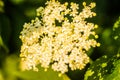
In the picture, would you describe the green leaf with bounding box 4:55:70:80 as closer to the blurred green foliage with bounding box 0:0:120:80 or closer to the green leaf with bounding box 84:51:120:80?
the blurred green foliage with bounding box 0:0:120:80

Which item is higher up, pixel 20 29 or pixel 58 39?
pixel 20 29

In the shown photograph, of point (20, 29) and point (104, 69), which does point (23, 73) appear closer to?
point (20, 29)

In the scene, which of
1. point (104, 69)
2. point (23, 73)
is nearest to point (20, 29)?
point (23, 73)

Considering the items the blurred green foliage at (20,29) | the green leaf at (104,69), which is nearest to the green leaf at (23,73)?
the blurred green foliage at (20,29)

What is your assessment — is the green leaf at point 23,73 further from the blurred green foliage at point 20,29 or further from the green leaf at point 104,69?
the green leaf at point 104,69

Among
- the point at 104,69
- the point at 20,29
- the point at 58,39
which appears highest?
the point at 20,29

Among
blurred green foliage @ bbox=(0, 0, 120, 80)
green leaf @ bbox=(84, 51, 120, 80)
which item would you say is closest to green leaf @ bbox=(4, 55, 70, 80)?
blurred green foliage @ bbox=(0, 0, 120, 80)
